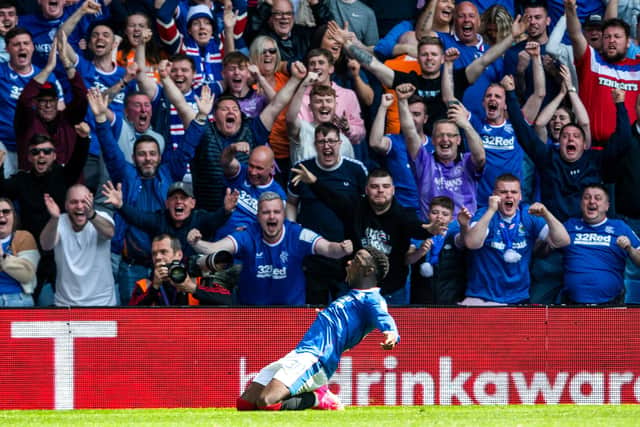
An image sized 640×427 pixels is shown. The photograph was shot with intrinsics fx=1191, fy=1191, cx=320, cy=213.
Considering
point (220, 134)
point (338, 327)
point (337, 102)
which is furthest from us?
point (337, 102)

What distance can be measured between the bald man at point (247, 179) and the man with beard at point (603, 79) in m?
3.79

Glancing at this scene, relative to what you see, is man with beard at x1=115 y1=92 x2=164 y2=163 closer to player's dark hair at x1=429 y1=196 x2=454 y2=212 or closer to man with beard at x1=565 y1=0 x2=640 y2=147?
player's dark hair at x1=429 y1=196 x2=454 y2=212

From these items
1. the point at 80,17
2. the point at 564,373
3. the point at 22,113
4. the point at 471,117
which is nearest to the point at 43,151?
the point at 22,113

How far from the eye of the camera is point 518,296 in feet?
39.8

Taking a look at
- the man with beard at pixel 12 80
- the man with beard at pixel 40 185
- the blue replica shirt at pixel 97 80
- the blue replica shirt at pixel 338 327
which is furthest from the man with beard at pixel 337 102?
the blue replica shirt at pixel 338 327

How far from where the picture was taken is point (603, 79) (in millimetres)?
13586

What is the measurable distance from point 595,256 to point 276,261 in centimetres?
327

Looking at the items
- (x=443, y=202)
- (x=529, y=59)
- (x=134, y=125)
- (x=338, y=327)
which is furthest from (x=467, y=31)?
(x=338, y=327)

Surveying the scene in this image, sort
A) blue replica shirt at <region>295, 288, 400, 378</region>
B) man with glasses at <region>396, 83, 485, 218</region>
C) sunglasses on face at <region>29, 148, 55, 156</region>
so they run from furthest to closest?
man with glasses at <region>396, 83, 485, 218</region>, sunglasses on face at <region>29, 148, 55, 156</region>, blue replica shirt at <region>295, 288, 400, 378</region>

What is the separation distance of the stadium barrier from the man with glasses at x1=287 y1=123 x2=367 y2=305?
0.80m

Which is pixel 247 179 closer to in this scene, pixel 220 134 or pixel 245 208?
pixel 245 208

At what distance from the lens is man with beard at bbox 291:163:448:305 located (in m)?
11.8

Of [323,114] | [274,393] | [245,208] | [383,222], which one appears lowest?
[274,393]

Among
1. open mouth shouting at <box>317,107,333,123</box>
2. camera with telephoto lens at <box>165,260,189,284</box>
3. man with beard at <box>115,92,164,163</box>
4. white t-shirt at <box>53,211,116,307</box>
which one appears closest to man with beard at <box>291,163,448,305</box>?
open mouth shouting at <box>317,107,333,123</box>
